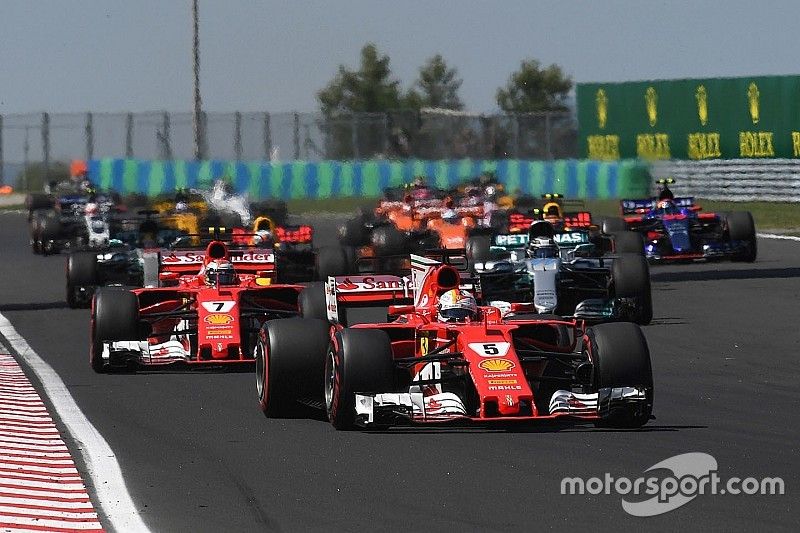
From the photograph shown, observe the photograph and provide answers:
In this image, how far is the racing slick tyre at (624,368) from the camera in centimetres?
1168

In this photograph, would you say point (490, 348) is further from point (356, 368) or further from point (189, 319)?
point (189, 319)

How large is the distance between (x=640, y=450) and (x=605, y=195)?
1562 inches

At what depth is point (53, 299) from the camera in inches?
1013

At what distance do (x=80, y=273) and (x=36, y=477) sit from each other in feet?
43.1

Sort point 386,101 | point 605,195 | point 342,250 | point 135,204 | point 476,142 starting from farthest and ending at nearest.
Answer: point 386,101, point 476,142, point 605,195, point 135,204, point 342,250

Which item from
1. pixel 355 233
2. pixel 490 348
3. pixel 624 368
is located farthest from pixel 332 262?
pixel 624 368

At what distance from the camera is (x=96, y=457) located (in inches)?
431

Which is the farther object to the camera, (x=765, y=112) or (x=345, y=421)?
(x=765, y=112)

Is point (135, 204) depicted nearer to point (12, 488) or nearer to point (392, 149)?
point (392, 149)

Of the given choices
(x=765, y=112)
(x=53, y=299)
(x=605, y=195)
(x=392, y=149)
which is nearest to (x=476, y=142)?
(x=392, y=149)

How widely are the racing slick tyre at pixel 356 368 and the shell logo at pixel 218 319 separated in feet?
13.4

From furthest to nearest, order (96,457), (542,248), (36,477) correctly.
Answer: (542,248)
(96,457)
(36,477)

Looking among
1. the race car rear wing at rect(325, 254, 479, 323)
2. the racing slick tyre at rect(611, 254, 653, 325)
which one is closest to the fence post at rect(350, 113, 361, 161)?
the racing slick tyre at rect(611, 254, 653, 325)

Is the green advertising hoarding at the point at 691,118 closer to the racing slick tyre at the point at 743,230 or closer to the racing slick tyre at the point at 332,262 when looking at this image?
the racing slick tyre at the point at 743,230
